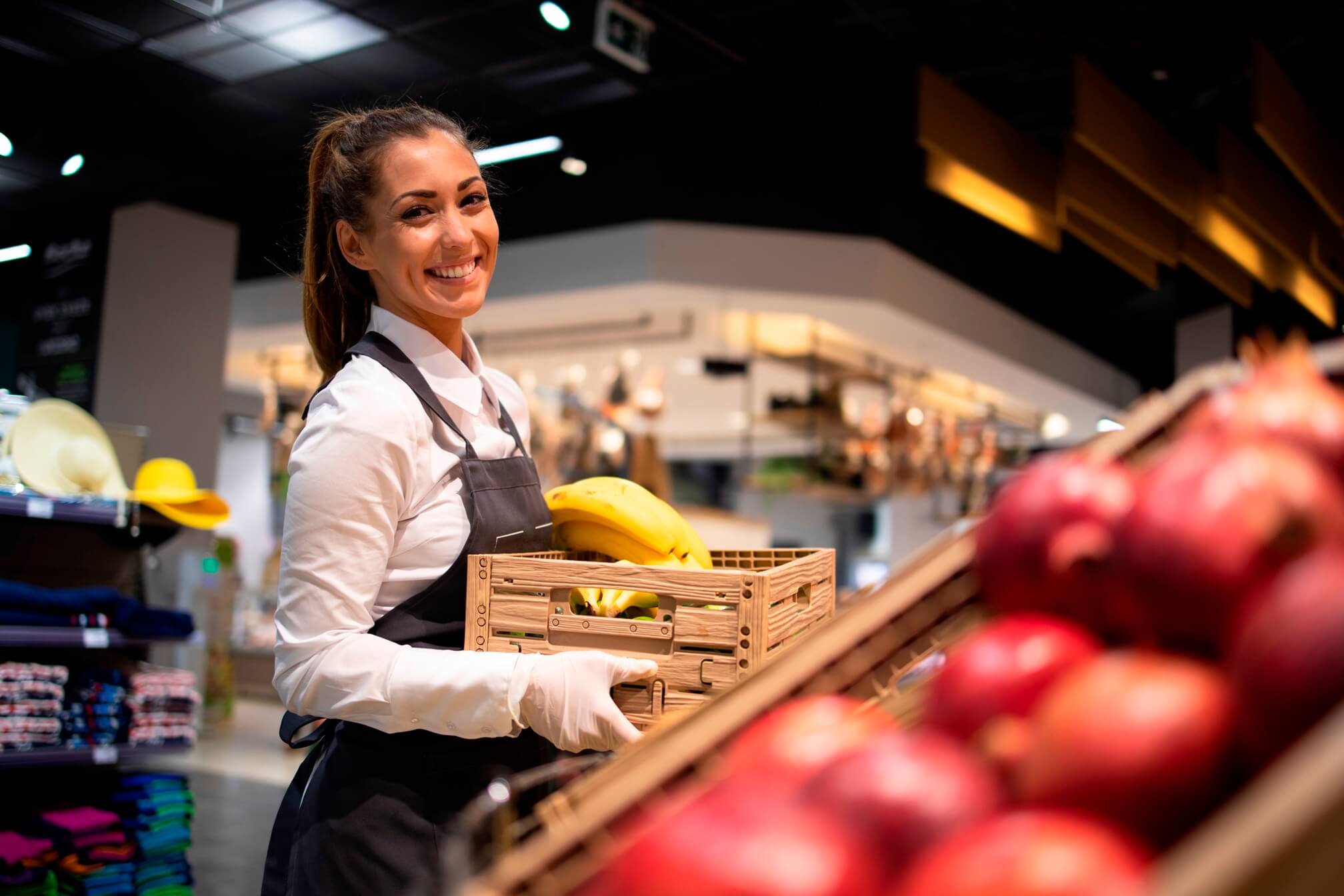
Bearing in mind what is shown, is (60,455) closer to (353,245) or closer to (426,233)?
(353,245)

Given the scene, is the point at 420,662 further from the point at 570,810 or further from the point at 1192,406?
the point at 1192,406

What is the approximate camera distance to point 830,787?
0.50m

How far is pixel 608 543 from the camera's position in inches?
68.7

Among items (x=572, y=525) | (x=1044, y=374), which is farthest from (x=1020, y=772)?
(x=1044, y=374)

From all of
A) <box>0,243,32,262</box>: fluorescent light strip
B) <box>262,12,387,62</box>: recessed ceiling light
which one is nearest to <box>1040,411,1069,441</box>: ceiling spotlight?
<box>262,12,387,62</box>: recessed ceiling light

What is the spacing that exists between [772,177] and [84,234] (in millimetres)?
4334

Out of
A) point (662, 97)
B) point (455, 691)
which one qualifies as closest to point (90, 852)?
point (455, 691)

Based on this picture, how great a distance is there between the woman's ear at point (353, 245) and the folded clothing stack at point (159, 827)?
326 centimetres

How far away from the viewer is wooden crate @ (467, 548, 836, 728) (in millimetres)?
1326

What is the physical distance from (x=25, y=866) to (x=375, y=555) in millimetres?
3242

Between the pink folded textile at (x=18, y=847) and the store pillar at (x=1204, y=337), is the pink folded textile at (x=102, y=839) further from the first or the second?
the store pillar at (x=1204, y=337)

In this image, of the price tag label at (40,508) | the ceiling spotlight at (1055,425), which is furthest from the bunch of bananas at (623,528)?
the ceiling spotlight at (1055,425)

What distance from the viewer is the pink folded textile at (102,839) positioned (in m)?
4.02

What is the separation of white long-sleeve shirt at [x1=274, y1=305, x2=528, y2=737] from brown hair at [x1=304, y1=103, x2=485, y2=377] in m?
0.23
